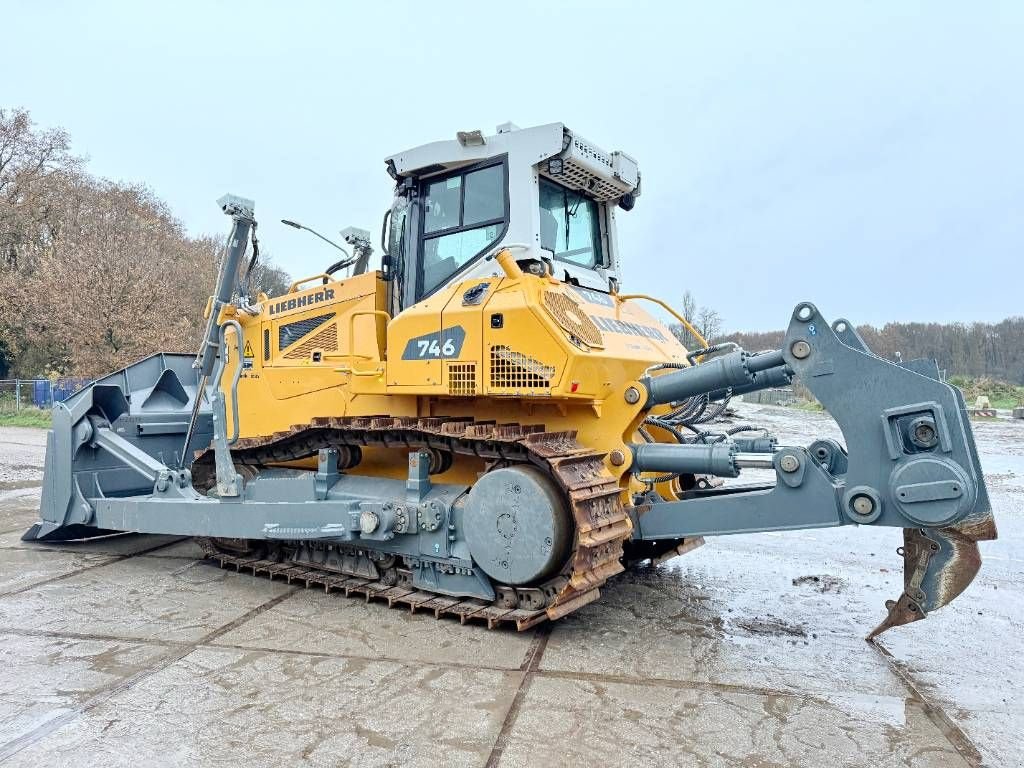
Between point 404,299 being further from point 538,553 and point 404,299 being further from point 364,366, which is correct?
point 538,553

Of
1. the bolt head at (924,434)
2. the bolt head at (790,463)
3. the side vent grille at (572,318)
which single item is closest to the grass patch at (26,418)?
the side vent grille at (572,318)

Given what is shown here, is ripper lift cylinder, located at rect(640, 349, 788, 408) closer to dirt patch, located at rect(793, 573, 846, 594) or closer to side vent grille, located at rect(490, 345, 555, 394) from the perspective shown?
side vent grille, located at rect(490, 345, 555, 394)

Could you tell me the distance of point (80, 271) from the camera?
76.7 ft

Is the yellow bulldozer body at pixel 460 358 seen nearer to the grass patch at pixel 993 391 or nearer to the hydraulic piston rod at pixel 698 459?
the hydraulic piston rod at pixel 698 459

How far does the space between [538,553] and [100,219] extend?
27880 mm

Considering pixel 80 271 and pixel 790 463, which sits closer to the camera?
pixel 790 463

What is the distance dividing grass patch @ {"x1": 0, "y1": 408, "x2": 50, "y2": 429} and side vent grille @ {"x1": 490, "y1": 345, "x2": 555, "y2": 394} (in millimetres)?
22772

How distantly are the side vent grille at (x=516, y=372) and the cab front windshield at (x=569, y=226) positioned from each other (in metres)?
1.08

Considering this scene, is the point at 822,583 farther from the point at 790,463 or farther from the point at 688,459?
the point at 790,463

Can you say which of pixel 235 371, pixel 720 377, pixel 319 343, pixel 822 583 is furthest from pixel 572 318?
pixel 235 371

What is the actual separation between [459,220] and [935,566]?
3.67 m

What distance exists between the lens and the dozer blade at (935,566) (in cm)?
356

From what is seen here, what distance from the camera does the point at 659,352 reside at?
5277 mm

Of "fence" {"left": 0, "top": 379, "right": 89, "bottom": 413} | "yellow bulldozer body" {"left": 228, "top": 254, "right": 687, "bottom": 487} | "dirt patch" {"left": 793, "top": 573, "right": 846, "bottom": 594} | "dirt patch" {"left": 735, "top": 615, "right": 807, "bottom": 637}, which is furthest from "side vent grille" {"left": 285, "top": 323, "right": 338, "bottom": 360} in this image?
"fence" {"left": 0, "top": 379, "right": 89, "bottom": 413}
